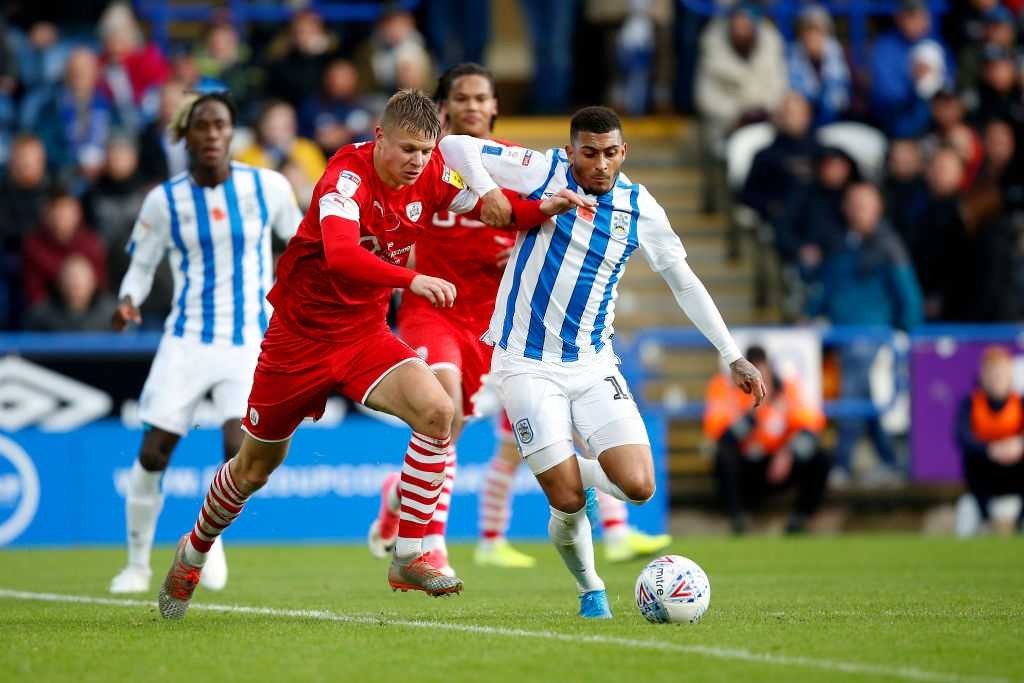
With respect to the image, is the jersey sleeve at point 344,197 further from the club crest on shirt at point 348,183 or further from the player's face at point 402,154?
the player's face at point 402,154

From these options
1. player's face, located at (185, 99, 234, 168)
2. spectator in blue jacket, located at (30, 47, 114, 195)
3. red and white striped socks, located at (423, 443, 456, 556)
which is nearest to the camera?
red and white striped socks, located at (423, 443, 456, 556)

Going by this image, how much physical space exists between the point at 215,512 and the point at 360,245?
4.45 feet

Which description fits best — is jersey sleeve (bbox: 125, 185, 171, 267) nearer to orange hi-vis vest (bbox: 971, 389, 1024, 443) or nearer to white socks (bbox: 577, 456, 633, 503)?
white socks (bbox: 577, 456, 633, 503)

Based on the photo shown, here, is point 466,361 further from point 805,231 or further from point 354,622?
point 805,231

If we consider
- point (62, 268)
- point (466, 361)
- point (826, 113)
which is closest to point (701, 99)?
point (826, 113)

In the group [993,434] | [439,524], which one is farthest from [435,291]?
[993,434]

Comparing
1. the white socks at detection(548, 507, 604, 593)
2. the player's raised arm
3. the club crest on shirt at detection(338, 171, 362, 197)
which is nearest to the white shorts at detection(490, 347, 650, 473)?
the white socks at detection(548, 507, 604, 593)

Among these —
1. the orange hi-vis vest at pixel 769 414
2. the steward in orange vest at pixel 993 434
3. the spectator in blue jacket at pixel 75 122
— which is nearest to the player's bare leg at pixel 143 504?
the orange hi-vis vest at pixel 769 414

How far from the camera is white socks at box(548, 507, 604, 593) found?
262 inches

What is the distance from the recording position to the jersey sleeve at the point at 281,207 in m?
8.68

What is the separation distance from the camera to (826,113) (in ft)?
56.0

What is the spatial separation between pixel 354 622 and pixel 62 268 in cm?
774

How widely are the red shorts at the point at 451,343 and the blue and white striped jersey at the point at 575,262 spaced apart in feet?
4.61

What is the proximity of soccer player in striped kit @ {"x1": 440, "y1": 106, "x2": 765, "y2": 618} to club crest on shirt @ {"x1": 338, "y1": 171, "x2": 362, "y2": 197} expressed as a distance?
670mm
